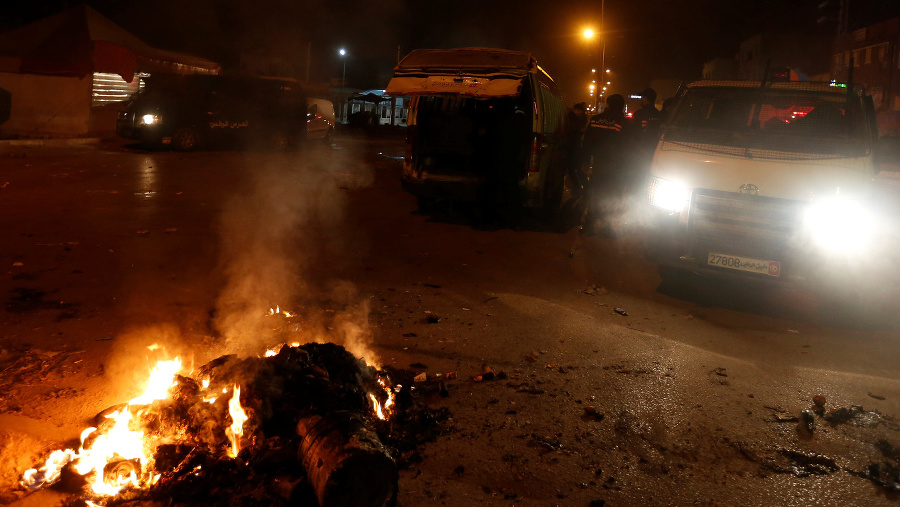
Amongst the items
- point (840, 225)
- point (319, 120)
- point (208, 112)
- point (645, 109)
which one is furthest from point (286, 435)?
point (319, 120)

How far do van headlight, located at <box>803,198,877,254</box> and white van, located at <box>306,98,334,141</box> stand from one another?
1678 centimetres

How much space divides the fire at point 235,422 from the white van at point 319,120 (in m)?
17.9

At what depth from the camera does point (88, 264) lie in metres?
6.52

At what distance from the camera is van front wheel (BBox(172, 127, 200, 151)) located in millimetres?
17156

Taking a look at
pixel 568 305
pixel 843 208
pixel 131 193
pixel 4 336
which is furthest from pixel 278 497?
pixel 131 193

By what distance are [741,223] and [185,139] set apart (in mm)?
15124

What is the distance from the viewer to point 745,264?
19.8 ft

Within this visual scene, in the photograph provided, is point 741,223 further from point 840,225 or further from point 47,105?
point 47,105

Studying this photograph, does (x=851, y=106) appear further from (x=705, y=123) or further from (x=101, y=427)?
(x=101, y=427)

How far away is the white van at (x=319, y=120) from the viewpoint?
20.7 m

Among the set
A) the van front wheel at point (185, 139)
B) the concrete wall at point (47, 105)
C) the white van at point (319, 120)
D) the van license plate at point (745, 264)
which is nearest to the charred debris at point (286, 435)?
the van license plate at point (745, 264)

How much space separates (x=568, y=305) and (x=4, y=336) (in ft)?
Answer: 14.7

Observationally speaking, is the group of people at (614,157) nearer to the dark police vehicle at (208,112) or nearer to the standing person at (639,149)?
the standing person at (639,149)

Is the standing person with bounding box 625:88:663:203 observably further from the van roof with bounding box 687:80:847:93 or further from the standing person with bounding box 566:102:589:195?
the van roof with bounding box 687:80:847:93
